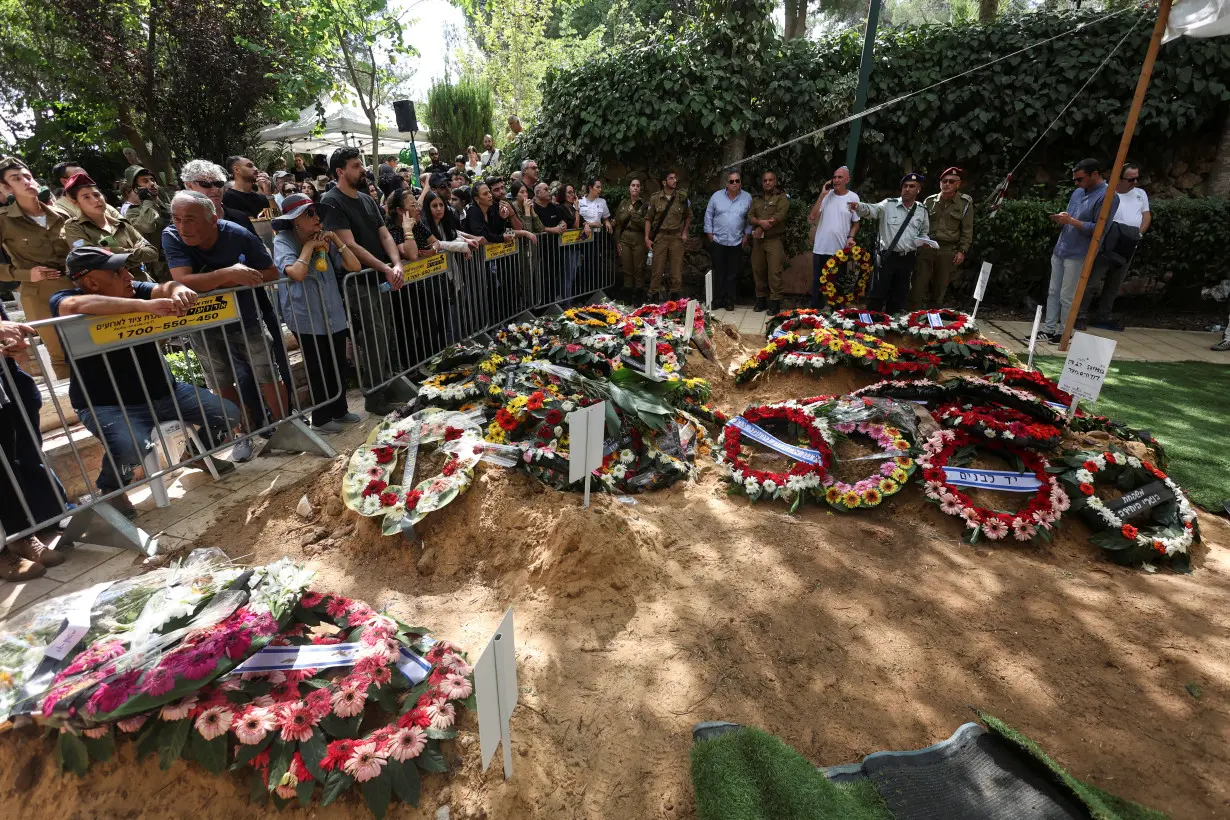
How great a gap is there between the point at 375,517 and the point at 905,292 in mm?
6584

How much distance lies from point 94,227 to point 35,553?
3.02 meters

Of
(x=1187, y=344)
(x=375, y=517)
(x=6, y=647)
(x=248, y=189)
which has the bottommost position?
(x=1187, y=344)

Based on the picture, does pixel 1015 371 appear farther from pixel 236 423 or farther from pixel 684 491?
pixel 236 423

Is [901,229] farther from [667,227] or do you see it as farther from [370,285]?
[370,285]

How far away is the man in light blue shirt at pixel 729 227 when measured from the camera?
28.5ft

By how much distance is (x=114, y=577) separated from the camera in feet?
10.0

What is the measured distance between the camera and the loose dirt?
1934mm

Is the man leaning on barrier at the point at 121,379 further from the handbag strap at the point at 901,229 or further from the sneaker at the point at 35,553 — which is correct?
the handbag strap at the point at 901,229

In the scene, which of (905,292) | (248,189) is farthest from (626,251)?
(248,189)

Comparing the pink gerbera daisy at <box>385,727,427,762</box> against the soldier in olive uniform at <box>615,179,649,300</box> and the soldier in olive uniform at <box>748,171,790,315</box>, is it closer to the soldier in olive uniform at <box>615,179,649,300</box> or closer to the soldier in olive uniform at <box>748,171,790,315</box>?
the soldier in olive uniform at <box>748,171,790,315</box>

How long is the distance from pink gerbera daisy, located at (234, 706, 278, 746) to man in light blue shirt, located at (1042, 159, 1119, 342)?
8379mm

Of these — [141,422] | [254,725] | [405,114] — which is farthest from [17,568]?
[405,114]

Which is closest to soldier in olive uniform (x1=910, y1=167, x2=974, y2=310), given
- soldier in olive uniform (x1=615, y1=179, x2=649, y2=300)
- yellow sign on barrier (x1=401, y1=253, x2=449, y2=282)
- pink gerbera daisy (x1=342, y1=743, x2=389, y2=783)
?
soldier in olive uniform (x1=615, y1=179, x2=649, y2=300)

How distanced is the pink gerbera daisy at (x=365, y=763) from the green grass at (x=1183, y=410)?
15.9 feet
